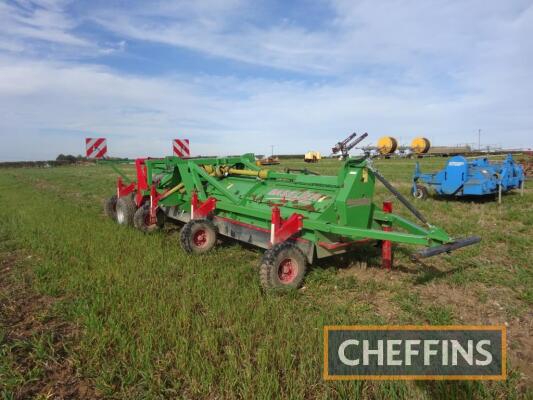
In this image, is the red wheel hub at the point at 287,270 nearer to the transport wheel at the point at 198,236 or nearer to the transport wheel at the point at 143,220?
the transport wheel at the point at 198,236

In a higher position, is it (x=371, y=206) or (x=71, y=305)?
(x=371, y=206)

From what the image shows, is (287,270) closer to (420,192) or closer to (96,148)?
(96,148)

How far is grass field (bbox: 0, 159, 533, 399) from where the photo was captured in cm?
281

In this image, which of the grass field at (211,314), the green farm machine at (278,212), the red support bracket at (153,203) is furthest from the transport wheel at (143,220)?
the grass field at (211,314)

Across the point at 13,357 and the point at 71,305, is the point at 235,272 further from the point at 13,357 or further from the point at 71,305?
the point at 13,357

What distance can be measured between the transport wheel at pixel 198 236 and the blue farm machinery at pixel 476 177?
8812 mm

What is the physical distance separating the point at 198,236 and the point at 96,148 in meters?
5.29

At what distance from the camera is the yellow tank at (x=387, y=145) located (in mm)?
4773

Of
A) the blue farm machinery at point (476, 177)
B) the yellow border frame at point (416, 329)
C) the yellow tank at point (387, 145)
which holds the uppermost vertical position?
the yellow tank at point (387, 145)

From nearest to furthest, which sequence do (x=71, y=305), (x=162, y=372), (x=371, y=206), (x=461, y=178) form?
(x=162, y=372)
(x=71, y=305)
(x=371, y=206)
(x=461, y=178)

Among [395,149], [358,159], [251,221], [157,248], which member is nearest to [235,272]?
[251,221]

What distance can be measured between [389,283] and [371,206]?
1.21 m

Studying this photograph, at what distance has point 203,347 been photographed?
3209 mm

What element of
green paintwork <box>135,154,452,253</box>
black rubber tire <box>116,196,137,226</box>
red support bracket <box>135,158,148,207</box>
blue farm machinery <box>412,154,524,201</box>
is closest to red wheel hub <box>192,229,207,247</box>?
green paintwork <box>135,154,452,253</box>
